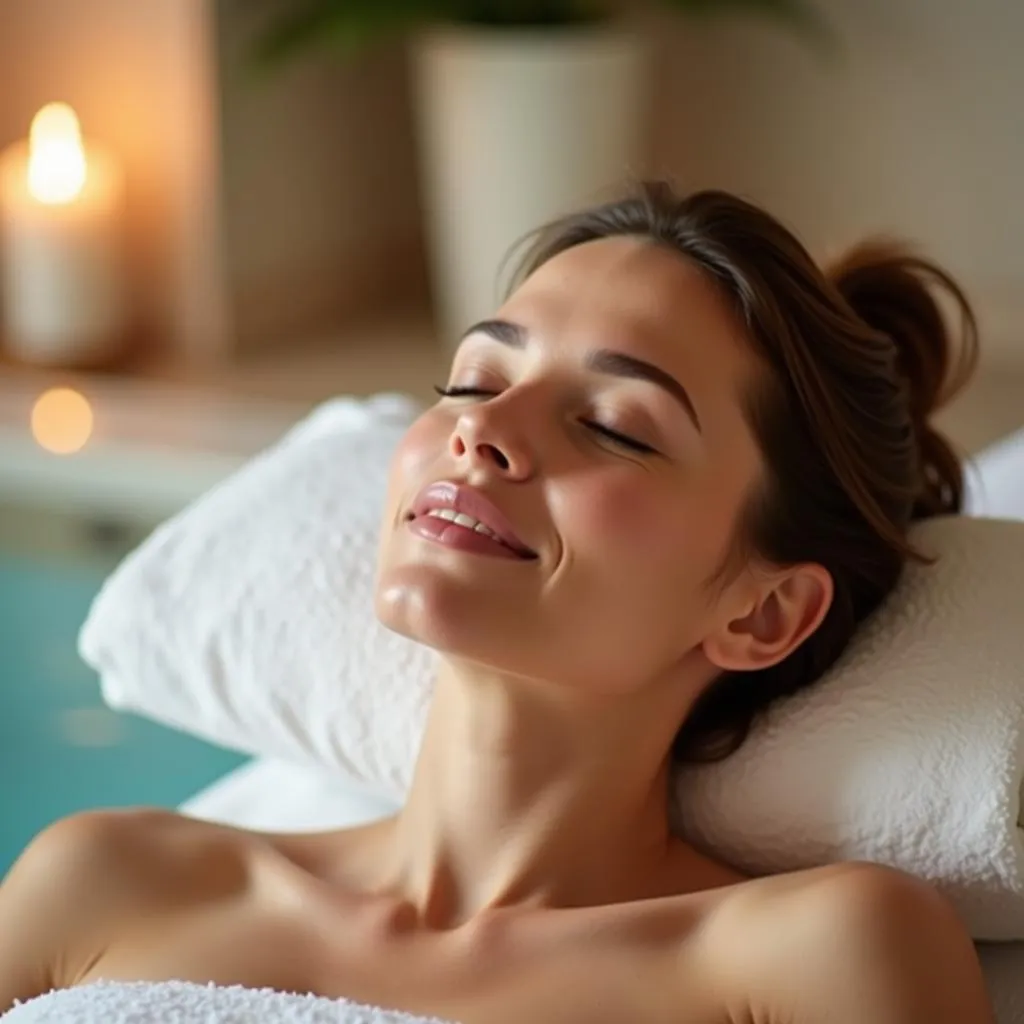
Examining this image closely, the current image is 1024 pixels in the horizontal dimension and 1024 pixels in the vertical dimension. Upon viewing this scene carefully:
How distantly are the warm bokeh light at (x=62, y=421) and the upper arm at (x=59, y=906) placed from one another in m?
0.97

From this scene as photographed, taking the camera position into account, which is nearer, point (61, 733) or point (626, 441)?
point (626, 441)

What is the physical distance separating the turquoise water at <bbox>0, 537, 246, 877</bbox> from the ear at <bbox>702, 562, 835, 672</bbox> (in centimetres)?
94

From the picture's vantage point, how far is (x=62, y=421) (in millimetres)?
2072

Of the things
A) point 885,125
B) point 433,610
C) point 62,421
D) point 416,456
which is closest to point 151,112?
point 62,421

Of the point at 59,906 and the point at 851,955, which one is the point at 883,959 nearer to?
the point at 851,955

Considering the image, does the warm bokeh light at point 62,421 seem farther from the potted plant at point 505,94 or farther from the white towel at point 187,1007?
the white towel at point 187,1007

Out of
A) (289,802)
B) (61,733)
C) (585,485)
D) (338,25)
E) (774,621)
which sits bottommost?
(61,733)

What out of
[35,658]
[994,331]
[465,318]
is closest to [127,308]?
[465,318]

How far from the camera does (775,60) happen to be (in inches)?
112

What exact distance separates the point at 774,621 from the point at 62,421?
1.25 m

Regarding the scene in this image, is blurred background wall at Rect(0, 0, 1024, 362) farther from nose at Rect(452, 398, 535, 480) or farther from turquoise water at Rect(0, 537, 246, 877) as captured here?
nose at Rect(452, 398, 535, 480)

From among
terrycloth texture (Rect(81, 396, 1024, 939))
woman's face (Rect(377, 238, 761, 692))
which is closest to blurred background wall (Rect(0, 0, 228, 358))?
terrycloth texture (Rect(81, 396, 1024, 939))

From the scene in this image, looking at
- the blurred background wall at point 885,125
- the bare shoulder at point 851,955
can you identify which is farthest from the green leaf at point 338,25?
the bare shoulder at point 851,955

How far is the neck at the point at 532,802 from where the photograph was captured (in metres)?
0.99
